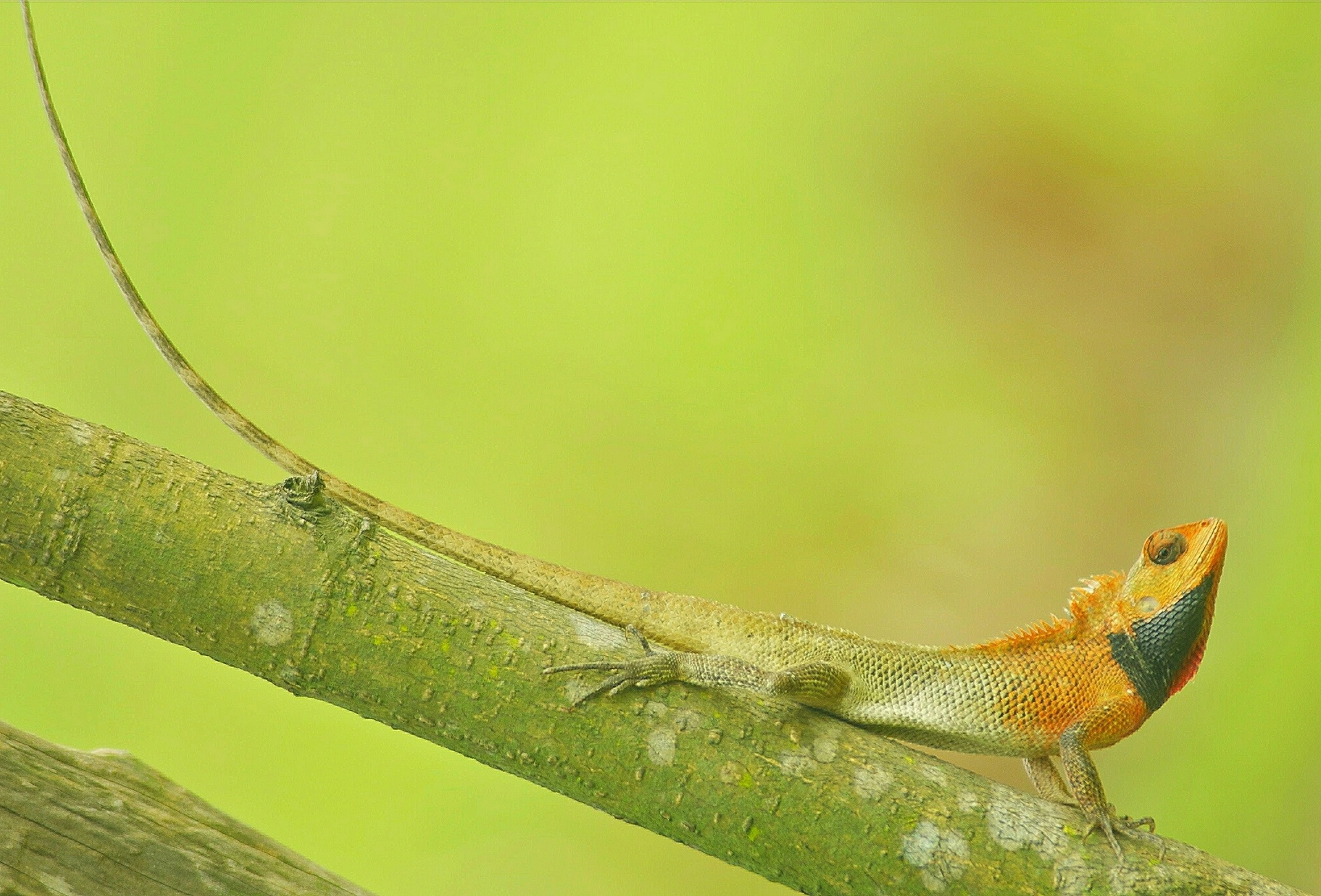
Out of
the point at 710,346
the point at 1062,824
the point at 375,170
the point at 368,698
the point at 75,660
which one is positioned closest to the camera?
the point at 368,698

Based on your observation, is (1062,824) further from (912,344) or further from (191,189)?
(191,189)

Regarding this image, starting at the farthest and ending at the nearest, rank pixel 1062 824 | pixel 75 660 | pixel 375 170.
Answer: pixel 375 170 → pixel 75 660 → pixel 1062 824

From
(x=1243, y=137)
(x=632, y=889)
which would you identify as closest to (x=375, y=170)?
(x=632, y=889)

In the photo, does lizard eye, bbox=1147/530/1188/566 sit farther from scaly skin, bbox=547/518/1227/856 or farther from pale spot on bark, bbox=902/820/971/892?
pale spot on bark, bbox=902/820/971/892

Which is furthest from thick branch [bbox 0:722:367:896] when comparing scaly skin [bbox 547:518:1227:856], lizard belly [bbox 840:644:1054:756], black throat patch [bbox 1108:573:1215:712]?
black throat patch [bbox 1108:573:1215:712]

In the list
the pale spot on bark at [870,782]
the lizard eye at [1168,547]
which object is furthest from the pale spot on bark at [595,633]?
the lizard eye at [1168,547]

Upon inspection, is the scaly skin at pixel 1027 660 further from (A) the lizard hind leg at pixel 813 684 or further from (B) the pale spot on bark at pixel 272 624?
(B) the pale spot on bark at pixel 272 624
